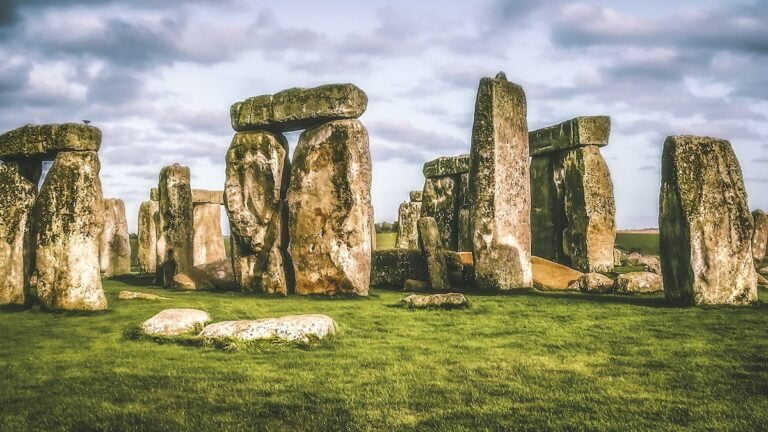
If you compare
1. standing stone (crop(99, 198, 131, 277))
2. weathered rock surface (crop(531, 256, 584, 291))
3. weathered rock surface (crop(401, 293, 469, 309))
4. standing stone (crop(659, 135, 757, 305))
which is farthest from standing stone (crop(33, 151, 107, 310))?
standing stone (crop(99, 198, 131, 277))

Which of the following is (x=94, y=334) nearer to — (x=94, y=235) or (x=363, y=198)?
(x=94, y=235)

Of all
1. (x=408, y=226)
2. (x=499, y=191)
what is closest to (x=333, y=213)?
(x=499, y=191)

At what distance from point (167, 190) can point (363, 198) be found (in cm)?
519

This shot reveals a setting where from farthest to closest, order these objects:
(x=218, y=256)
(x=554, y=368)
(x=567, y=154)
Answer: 1. (x=218, y=256)
2. (x=567, y=154)
3. (x=554, y=368)

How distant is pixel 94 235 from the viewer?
8.98m

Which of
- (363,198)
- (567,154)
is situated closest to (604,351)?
(363,198)

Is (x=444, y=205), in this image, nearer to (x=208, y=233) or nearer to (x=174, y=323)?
(x=208, y=233)

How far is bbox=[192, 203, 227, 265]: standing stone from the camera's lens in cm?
1878

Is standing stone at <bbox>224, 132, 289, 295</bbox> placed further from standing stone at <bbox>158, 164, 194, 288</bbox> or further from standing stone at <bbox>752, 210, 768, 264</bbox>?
standing stone at <bbox>752, 210, 768, 264</bbox>

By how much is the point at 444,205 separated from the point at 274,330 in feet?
42.9

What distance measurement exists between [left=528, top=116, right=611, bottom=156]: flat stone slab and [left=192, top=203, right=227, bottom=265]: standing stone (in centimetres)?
933

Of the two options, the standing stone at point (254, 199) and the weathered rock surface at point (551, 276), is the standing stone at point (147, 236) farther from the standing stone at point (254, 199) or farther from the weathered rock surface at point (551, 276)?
the weathered rock surface at point (551, 276)

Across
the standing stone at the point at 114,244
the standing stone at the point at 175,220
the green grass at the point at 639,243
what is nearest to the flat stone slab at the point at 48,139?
the standing stone at the point at 175,220

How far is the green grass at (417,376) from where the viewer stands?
4109 mm
